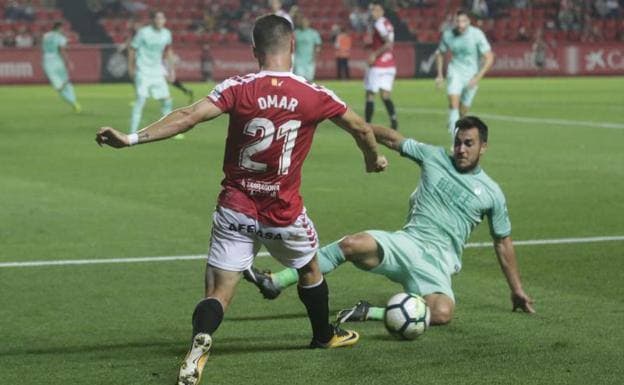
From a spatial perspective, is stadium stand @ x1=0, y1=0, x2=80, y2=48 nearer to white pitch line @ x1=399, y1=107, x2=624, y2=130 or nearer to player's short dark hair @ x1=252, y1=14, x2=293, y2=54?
white pitch line @ x1=399, y1=107, x2=624, y2=130

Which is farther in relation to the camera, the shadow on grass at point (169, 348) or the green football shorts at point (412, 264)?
the green football shorts at point (412, 264)

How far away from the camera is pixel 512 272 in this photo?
923 cm

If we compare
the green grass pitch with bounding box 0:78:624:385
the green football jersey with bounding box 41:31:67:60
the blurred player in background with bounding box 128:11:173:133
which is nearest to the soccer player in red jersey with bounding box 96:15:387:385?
the green grass pitch with bounding box 0:78:624:385

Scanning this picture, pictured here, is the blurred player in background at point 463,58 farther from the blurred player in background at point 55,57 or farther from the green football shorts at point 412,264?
the green football shorts at point 412,264

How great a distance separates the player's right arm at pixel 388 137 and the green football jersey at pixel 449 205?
7 cm

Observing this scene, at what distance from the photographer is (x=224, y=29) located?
52.9 metres

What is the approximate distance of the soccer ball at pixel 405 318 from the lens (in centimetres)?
843

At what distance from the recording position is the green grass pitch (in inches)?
309

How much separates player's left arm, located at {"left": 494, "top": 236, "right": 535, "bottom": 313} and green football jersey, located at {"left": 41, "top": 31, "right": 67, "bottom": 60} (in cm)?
2819

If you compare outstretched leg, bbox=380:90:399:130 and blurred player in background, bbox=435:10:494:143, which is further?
outstretched leg, bbox=380:90:399:130

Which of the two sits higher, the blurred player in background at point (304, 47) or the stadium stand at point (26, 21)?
the blurred player in background at point (304, 47)

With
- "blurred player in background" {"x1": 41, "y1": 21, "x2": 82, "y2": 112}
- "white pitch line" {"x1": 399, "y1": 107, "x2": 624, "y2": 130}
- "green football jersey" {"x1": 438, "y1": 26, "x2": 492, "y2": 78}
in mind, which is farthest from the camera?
"blurred player in background" {"x1": 41, "y1": 21, "x2": 82, "y2": 112}

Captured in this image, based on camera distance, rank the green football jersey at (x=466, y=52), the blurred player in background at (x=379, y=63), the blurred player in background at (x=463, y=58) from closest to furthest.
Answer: the blurred player in background at (x=463, y=58)
the green football jersey at (x=466, y=52)
the blurred player in background at (x=379, y=63)

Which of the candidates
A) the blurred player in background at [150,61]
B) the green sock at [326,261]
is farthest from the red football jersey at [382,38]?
the green sock at [326,261]
